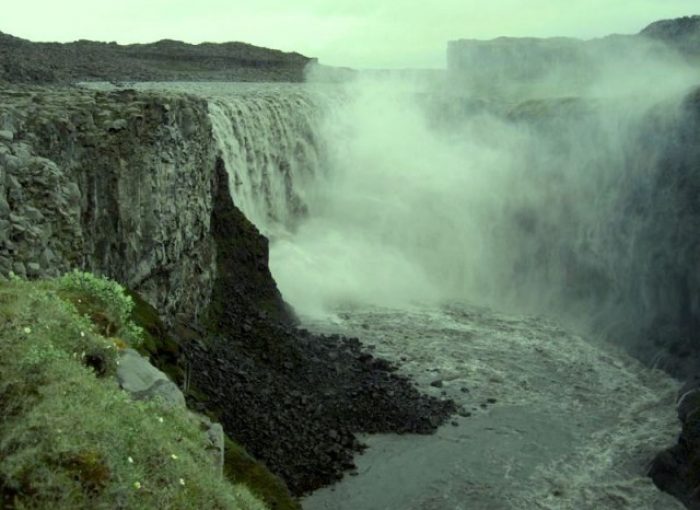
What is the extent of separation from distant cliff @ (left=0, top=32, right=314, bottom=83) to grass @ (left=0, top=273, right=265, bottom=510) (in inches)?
2034

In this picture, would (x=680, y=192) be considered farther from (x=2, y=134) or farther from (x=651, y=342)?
(x=2, y=134)

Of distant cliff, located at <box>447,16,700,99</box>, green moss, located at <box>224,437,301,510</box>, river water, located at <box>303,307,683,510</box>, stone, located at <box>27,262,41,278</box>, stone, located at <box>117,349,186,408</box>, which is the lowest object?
river water, located at <box>303,307,683,510</box>

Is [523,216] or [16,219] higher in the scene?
[16,219]

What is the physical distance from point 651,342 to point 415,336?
33.6 feet

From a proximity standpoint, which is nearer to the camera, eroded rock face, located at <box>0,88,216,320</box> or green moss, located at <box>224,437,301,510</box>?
green moss, located at <box>224,437,301,510</box>

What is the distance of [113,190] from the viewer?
2059cm

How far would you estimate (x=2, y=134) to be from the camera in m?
15.7

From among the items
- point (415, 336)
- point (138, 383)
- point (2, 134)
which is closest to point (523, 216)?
point (415, 336)

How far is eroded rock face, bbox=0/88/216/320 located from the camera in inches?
568

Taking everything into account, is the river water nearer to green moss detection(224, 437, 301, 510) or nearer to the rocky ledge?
the rocky ledge

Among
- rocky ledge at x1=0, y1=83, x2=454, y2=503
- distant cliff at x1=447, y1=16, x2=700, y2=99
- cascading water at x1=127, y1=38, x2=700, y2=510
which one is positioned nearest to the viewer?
rocky ledge at x1=0, y1=83, x2=454, y2=503

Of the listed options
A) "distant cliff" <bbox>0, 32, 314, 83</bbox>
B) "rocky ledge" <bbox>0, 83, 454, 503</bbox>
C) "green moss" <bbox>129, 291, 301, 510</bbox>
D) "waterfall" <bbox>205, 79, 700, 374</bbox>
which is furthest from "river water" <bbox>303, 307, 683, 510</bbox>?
"distant cliff" <bbox>0, 32, 314, 83</bbox>

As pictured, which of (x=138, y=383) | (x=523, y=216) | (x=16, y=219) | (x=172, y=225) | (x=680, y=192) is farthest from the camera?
(x=523, y=216)

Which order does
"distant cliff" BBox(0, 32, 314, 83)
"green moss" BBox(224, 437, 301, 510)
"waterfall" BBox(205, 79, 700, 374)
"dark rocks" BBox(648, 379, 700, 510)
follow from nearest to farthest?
"green moss" BBox(224, 437, 301, 510) → "dark rocks" BBox(648, 379, 700, 510) → "waterfall" BBox(205, 79, 700, 374) → "distant cliff" BBox(0, 32, 314, 83)
